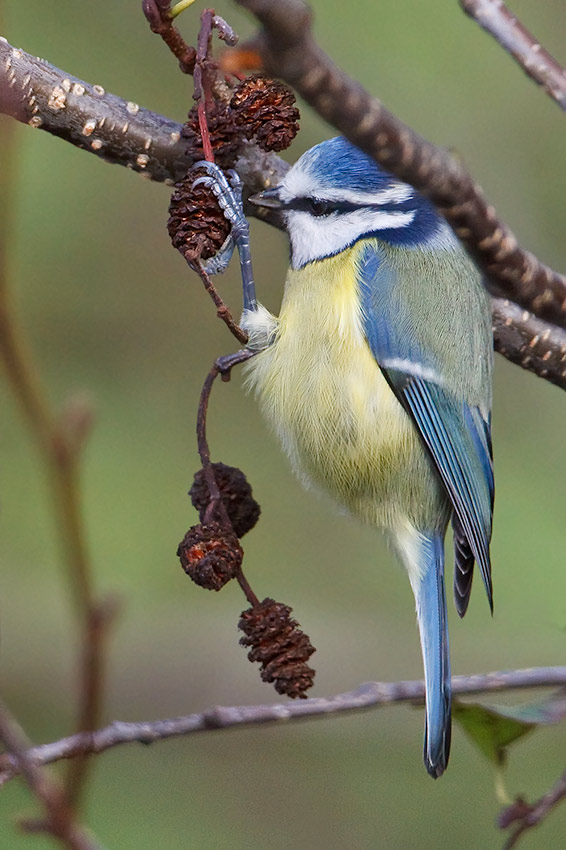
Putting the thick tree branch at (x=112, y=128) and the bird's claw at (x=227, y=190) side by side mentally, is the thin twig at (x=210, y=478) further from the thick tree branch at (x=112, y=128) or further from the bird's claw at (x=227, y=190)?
the thick tree branch at (x=112, y=128)

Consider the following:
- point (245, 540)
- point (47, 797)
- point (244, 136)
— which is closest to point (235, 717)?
point (47, 797)

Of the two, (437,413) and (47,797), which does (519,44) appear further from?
(47,797)

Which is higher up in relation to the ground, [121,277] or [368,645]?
[121,277]

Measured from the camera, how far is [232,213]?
5.25 feet

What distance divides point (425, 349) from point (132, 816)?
1811mm

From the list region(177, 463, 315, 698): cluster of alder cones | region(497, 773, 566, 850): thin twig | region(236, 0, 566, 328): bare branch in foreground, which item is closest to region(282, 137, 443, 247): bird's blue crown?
region(236, 0, 566, 328): bare branch in foreground

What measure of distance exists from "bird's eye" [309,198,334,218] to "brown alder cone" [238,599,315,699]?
0.81 m

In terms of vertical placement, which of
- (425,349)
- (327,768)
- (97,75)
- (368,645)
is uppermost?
(97,75)

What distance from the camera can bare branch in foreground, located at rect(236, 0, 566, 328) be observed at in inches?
30.5

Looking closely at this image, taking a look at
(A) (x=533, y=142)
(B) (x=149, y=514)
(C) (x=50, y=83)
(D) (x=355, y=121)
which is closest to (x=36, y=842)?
(B) (x=149, y=514)

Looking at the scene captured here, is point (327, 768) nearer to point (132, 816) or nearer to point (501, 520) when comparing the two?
point (132, 816)

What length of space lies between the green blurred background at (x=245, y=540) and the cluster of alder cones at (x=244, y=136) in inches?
63.0

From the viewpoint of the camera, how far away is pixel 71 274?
3.71 m

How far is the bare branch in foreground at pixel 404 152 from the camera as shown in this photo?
77 cm
